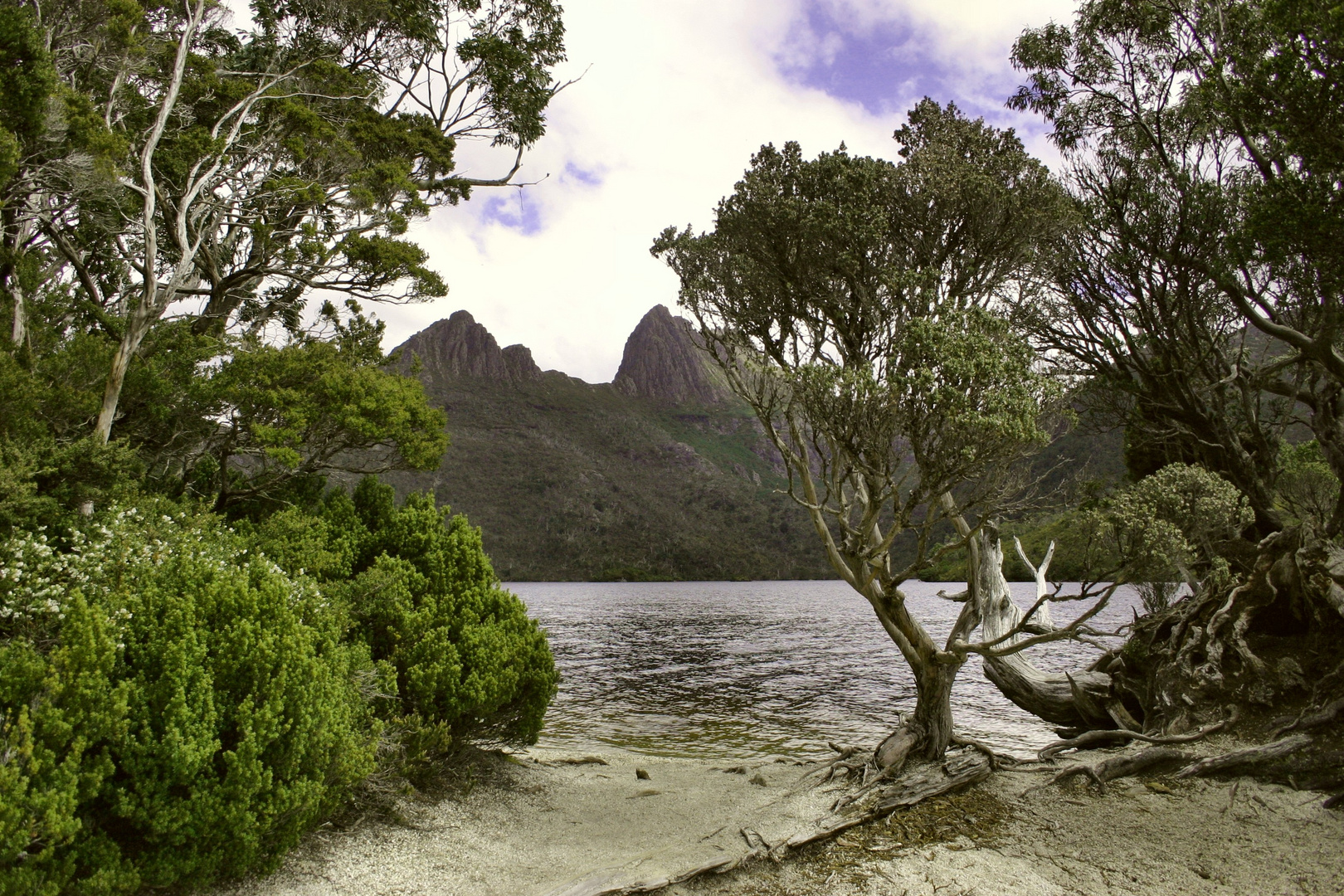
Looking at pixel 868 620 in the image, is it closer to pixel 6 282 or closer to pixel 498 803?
pixel 498 803

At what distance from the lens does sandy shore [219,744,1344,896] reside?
6.82 meters

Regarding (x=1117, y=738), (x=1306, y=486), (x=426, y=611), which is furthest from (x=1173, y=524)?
(x=1306, y=486)

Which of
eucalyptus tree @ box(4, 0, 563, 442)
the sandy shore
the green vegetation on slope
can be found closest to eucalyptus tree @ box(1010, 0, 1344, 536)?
the sandy shore

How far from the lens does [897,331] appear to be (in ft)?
34.2

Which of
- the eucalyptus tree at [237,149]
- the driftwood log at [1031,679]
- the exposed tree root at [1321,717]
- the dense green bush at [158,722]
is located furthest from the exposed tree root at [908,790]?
the eucalyptus tree at [237,149]

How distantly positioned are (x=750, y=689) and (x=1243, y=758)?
17876 millimetres

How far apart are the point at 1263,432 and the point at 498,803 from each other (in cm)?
2214

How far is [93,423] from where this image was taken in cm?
1162

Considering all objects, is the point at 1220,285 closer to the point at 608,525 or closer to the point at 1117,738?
the point at 1117,738

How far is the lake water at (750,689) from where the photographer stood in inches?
672

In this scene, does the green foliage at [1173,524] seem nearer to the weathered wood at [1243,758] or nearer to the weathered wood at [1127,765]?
the weathered wood at [1127,765]

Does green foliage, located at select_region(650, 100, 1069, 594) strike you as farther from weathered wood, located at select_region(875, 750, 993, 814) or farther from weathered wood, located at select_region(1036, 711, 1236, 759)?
weathered wood, located at select_region(1036, 711, 1236, 759)

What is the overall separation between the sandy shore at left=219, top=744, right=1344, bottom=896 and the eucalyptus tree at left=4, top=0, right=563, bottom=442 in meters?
8.18

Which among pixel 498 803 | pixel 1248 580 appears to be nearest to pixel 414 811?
pixel 498 803
